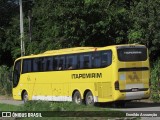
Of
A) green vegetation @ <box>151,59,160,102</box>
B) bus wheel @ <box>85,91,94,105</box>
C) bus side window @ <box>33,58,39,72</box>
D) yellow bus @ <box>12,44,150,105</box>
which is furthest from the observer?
bus side window @ <box>33,58,39,72</box>

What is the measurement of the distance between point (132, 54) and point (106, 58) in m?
1.26

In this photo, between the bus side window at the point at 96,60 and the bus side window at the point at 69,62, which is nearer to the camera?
the bus side window at the point at 96,60

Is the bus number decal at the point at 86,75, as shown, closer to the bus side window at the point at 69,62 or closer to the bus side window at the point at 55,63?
the bus side window at the point at 69,62

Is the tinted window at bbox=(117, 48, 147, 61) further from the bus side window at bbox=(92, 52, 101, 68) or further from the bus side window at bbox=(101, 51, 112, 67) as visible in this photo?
the bus side window at bbox=(92, 52, 101, 68)

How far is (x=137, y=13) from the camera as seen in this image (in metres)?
30.8

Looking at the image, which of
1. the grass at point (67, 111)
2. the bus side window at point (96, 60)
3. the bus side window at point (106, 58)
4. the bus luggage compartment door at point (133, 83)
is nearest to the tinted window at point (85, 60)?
the bus side window at point (96, 60)

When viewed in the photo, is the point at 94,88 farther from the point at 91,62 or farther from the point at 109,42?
the point at 109,42

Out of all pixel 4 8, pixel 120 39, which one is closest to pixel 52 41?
pixel 120 39

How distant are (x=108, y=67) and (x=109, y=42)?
11428 millimetres

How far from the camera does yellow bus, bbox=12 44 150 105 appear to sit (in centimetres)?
2267

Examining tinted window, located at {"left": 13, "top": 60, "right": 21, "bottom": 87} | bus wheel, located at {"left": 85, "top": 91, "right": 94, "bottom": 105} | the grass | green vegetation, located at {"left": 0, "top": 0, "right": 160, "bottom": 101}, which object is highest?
green vegetation, located at {"left": 0, "top": 0, "right": 160, "bottom": 101}

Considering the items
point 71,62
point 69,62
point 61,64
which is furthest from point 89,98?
point 61,64

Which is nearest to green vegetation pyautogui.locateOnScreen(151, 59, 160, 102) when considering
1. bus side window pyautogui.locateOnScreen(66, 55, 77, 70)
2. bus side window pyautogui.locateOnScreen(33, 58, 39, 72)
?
bus side window pyautogui.locateOnScreen(66, 55, 77, 70)

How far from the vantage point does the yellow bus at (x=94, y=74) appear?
893 inches
